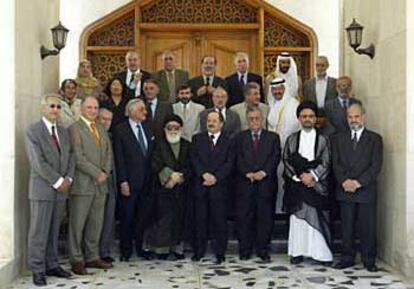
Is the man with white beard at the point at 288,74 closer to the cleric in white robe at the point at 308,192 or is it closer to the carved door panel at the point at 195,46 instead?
the cleric in white robe at the point at 308,192

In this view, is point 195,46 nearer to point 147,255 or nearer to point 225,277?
point 147,255

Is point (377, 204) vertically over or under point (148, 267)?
over

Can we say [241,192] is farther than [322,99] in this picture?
No

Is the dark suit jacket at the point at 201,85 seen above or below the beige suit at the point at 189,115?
Result: above

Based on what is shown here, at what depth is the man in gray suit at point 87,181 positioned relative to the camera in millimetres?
6180

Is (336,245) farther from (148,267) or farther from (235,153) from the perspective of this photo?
(148,267)

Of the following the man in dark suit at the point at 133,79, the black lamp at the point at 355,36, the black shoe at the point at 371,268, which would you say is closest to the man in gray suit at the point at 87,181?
the man in dark suit at the point at 133,79

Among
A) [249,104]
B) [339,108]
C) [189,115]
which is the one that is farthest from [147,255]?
[339,108]

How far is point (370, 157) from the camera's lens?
647 centimetres

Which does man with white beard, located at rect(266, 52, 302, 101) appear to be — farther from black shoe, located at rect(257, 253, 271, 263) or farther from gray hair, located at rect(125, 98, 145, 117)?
black shoe, located at rect(257, 253, 271, 263)

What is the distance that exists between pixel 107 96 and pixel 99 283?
7.32 feet

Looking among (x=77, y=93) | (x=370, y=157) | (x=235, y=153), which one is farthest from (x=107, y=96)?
(x=370, y=157)

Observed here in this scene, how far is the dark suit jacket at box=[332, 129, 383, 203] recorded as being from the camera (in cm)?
644

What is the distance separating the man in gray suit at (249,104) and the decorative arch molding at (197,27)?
298cm
